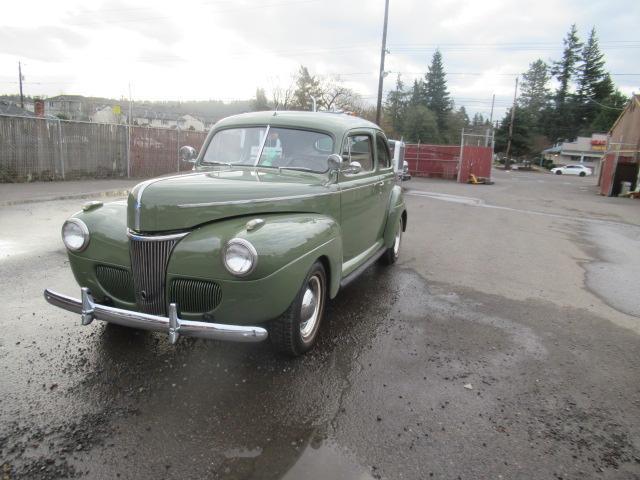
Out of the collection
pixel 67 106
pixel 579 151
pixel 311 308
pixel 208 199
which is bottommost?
pixel 311 308

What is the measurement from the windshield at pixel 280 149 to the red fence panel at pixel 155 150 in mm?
13571

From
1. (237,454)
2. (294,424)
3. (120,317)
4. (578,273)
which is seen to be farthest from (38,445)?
(578,273)

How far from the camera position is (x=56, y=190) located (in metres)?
11.8

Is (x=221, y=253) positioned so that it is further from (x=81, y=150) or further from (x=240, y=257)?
(x=81, y=150)

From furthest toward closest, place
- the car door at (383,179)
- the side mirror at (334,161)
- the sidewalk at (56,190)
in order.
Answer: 1. the sidewalk at (56,190)
2. the car door at (383,179)
3. the side mirror at (334,161)

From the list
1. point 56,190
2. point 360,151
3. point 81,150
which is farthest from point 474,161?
point 360,151

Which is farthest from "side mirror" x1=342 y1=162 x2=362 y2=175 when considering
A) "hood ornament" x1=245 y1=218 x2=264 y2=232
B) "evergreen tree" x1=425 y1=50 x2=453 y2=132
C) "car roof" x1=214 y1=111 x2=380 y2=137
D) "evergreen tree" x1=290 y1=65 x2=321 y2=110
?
"evergreen tree" x1=425 y1=50 x2=453 y2=132

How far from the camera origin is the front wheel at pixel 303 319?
3168 mm

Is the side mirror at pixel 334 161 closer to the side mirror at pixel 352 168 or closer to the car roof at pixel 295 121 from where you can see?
the side mirror at pixel 352 168

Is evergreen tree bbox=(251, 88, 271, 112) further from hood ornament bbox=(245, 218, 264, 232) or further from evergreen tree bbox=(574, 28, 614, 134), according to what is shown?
evergreen tree bbox=(574, 28, 614, 134)

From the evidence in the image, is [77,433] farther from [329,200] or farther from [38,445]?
[329,200]

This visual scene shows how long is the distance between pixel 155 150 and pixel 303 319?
51.9 feet

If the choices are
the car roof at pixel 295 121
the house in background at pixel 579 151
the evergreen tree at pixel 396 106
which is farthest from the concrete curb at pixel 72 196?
the house in background at pixel 579 151

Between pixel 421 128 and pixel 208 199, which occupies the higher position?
pixel 421 128
